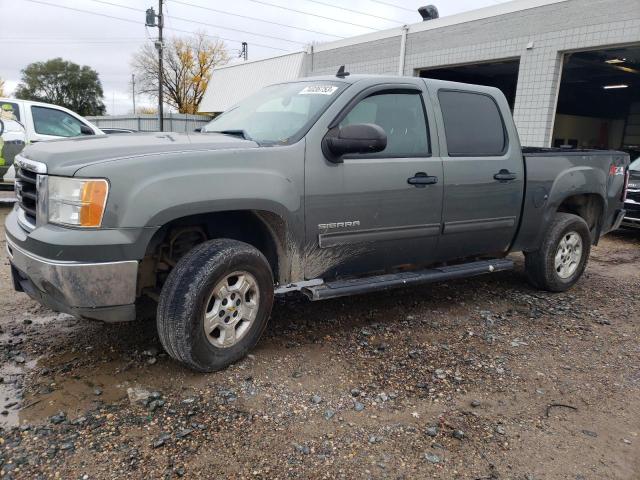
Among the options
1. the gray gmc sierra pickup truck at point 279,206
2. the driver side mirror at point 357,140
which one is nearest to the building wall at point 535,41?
the gray gmc sierra pickup truck at point 279,206

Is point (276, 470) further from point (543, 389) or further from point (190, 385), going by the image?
point (543, 389)

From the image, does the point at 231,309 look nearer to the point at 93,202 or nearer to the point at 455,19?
the point at 93,202

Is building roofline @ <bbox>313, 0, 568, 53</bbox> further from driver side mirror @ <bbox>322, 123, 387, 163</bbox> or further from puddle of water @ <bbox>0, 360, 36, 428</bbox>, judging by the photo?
puddle of water @ <bbox>0, 360, 36, 428</bbox>

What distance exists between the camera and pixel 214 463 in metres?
2.44

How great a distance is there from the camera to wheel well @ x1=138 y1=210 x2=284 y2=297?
10.6ft

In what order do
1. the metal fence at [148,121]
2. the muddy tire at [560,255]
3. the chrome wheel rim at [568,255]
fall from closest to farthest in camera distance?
1. the muddy tire at [560,255]
2. the chrome wheel rim at [568,255]
3. the metal fence at [148,121]

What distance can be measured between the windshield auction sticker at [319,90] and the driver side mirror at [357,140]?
501 mm

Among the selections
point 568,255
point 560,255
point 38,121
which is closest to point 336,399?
point 560,255

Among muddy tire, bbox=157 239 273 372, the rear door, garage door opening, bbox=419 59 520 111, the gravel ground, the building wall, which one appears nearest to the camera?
the gravel ground

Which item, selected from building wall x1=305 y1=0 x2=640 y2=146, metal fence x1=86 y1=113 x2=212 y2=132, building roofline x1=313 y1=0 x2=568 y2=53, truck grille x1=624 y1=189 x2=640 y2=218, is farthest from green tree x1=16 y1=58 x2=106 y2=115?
truck grille x1=624 y1=189 x2=640 y2=218

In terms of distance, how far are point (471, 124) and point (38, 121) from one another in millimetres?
7716

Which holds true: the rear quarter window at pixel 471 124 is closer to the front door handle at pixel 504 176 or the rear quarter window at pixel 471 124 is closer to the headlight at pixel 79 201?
the front door handle at pixel 504 176

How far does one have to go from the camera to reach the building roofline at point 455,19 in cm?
1311

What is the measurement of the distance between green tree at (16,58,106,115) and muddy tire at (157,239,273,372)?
7270cm
